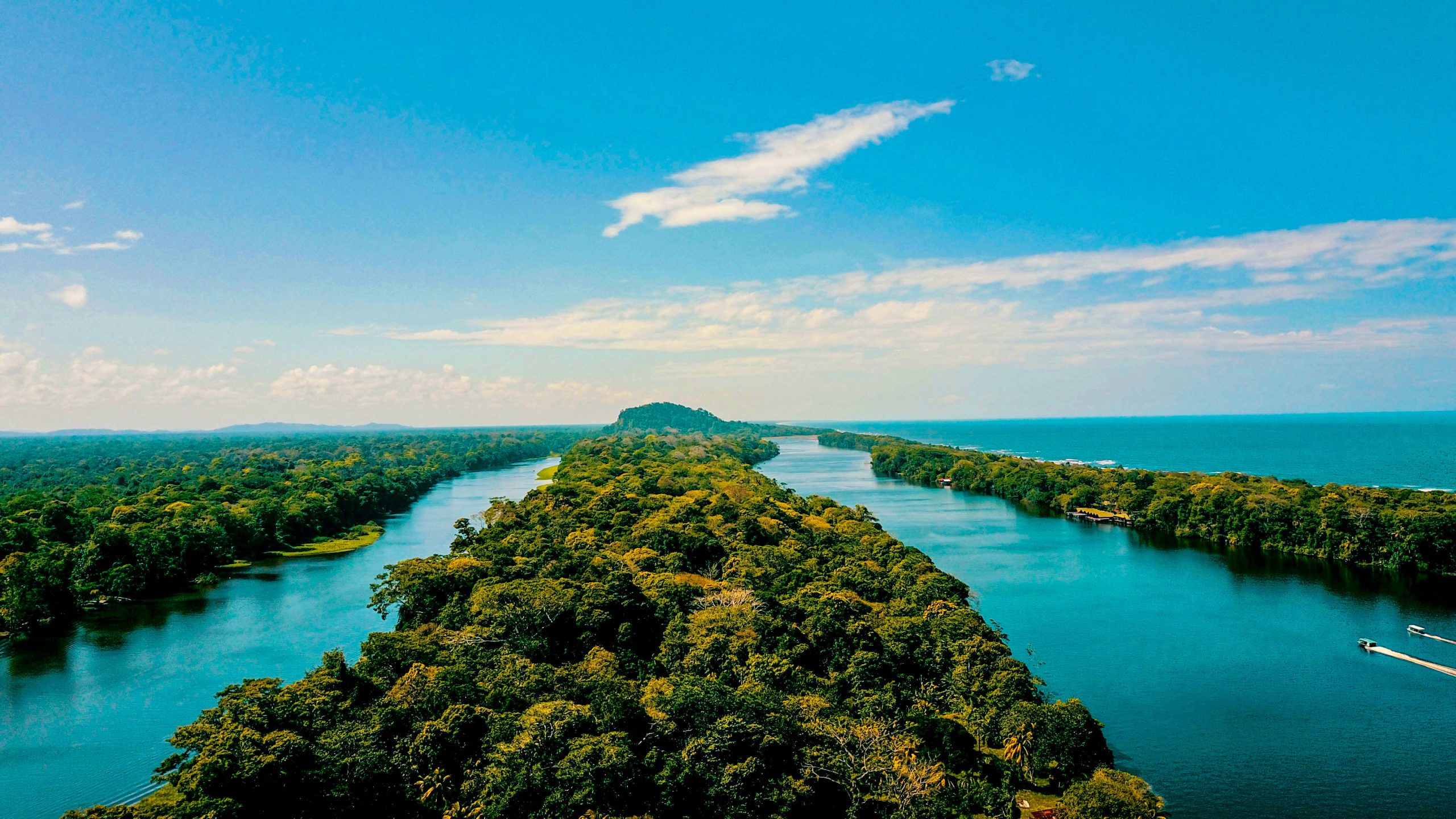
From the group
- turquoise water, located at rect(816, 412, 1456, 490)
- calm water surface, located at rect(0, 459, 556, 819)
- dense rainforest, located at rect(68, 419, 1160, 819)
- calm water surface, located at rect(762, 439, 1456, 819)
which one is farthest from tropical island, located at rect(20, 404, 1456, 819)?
turquoise water, located at rect(816, 412, 1456, 490)

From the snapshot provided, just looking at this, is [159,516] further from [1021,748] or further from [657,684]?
[1021,748]

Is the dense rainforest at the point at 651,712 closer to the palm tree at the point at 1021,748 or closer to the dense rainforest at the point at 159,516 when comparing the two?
the palm tree at the point at 1021,748

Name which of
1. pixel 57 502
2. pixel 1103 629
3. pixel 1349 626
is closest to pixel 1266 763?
pixel 1103 629

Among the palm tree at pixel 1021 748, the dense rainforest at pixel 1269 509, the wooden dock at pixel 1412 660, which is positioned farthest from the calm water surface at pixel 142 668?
the dense rainforest at pixel 1269 509

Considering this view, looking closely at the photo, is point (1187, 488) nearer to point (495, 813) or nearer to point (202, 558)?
point (495, 813)

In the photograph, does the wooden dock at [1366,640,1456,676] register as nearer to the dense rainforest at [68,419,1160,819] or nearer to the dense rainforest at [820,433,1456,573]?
the dense rainforest at [68,419,1160,819]

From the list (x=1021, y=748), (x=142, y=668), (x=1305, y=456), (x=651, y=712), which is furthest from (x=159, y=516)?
(x=1305, y=456)
